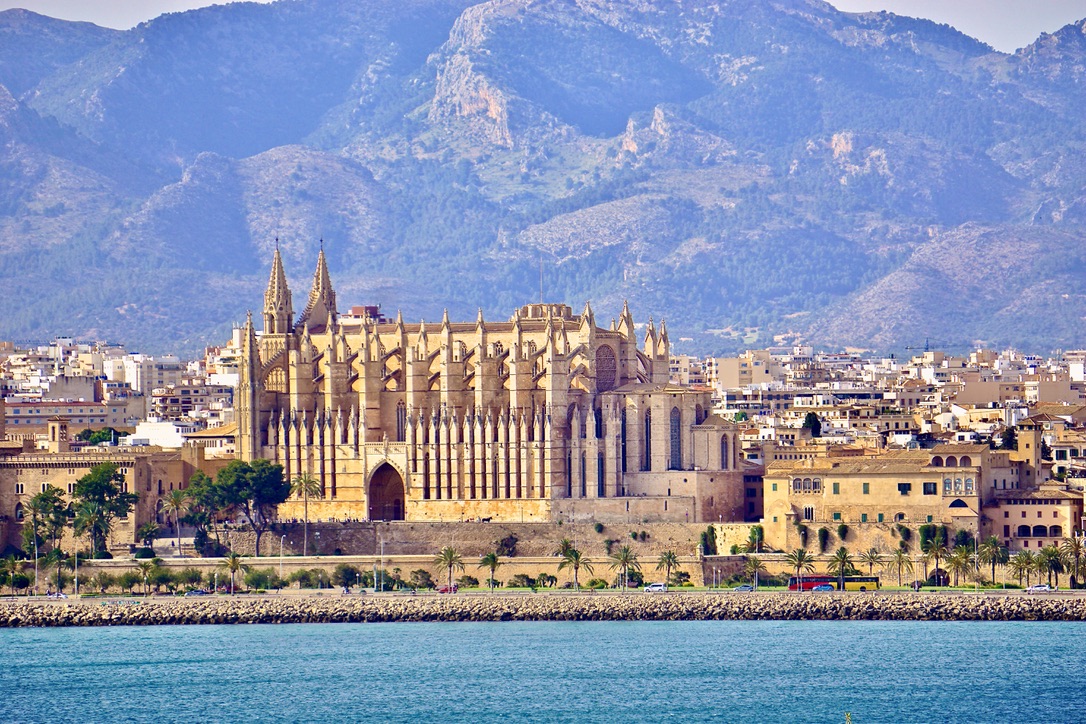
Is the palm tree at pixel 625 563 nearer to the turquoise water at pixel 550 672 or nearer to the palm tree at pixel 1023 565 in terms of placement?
the turquoise water at pixel 550 672

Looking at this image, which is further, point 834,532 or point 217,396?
point 217,396

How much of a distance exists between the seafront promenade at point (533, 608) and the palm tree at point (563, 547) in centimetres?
732

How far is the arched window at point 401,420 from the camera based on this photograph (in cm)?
13900

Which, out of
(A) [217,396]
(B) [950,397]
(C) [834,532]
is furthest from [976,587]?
(A) [217,396]

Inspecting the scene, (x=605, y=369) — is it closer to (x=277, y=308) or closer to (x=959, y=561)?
(x=277, y=308)

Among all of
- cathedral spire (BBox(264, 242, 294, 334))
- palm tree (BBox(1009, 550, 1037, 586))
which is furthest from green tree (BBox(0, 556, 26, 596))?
palm tree (BBox(1009, 550, 1037, 586))

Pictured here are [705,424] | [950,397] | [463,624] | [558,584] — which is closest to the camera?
[463,624]

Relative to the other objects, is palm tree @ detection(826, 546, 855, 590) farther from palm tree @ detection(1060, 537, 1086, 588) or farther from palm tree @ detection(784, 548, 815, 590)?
palm tree @ detection(1060, 537, 1086, 588)

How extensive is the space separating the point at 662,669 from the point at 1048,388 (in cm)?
8554

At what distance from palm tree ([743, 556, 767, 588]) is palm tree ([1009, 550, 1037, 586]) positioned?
406 inches

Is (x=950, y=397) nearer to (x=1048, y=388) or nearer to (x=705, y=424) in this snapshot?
(x=1048, y=388)

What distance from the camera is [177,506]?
433ft

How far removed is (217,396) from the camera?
19725 cm

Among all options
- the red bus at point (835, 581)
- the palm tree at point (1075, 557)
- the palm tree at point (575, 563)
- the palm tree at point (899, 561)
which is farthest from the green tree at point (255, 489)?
the palm tree at point (1075, 557)
